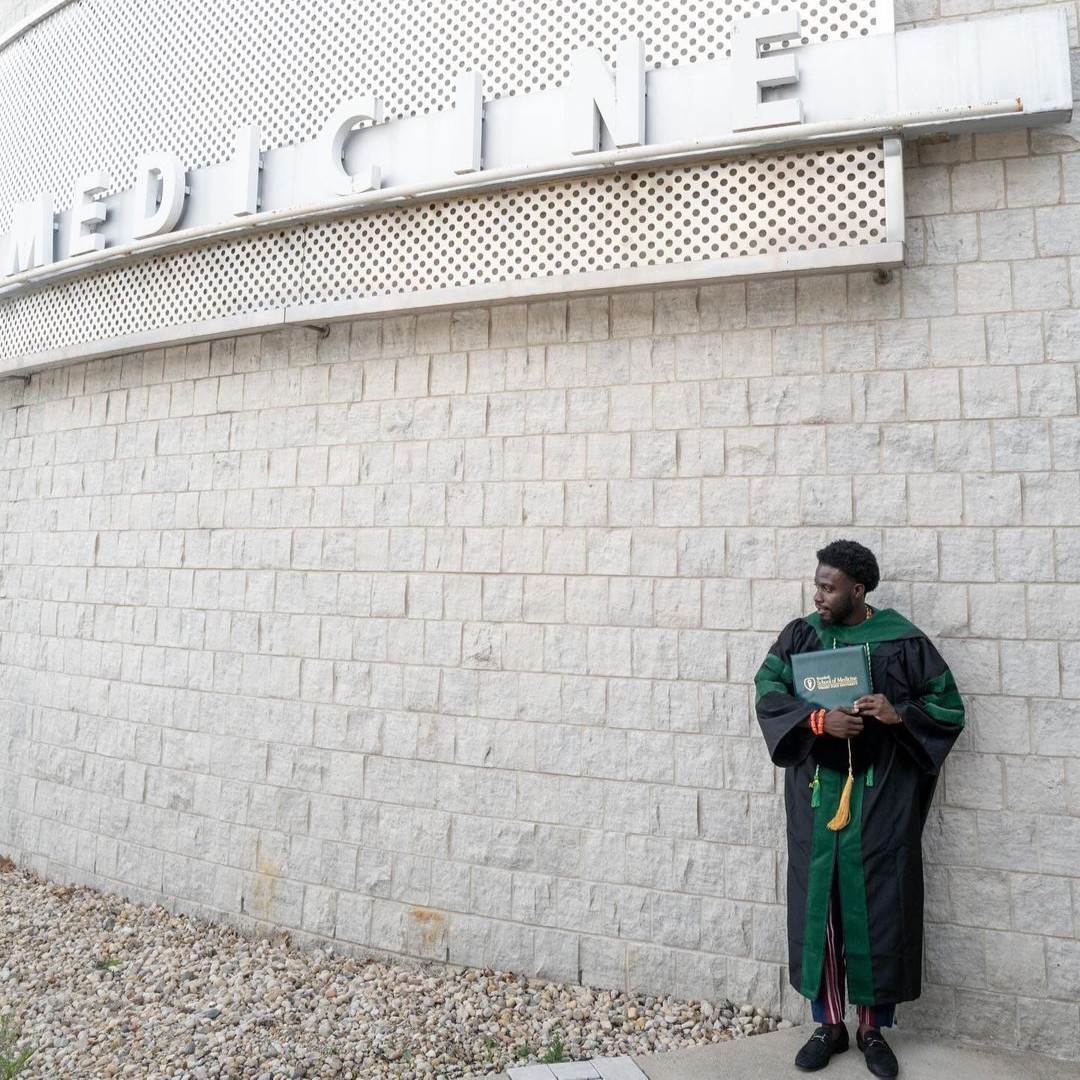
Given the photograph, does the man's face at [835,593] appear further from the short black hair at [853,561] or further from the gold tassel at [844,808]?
the gold tassel at [844,808]

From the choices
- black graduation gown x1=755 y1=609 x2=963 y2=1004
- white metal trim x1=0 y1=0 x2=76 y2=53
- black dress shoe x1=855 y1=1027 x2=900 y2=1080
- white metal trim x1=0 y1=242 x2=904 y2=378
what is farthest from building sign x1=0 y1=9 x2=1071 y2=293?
black dress shoe x1=855 y1=1027 x2=900 y2=1080

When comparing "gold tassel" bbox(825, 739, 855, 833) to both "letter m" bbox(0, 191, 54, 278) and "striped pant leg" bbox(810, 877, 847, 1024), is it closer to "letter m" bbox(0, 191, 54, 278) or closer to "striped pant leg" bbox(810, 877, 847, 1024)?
"striped pant leg" bbox(810, 877, 847, 1024)

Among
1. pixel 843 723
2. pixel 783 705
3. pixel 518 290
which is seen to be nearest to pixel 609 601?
pixel 783 705

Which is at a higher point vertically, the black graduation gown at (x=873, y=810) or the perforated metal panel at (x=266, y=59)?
the perforated metal panel at (x=266, y=59)

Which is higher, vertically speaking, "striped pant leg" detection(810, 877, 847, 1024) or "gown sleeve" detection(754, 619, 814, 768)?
"gown sleeve" detection(754, 619, 814, 768)

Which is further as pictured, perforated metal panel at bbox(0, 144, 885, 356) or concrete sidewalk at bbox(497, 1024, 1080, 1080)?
perforated metal panel at bbox(0, 144, 885, 356)

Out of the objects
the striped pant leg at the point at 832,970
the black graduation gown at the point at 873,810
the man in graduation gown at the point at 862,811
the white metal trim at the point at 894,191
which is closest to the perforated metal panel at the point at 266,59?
the white metal trim at the point at 894,191

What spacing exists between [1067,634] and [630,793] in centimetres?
198

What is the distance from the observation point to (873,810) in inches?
124

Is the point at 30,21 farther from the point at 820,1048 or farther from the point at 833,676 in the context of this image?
the point at 820,1048

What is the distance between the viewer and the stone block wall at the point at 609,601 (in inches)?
138

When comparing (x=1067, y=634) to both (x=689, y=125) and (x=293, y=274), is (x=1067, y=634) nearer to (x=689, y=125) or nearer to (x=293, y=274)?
(x=689, y=125)

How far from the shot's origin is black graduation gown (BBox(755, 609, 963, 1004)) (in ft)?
10.1

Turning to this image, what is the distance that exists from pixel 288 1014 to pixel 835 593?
3040mm
